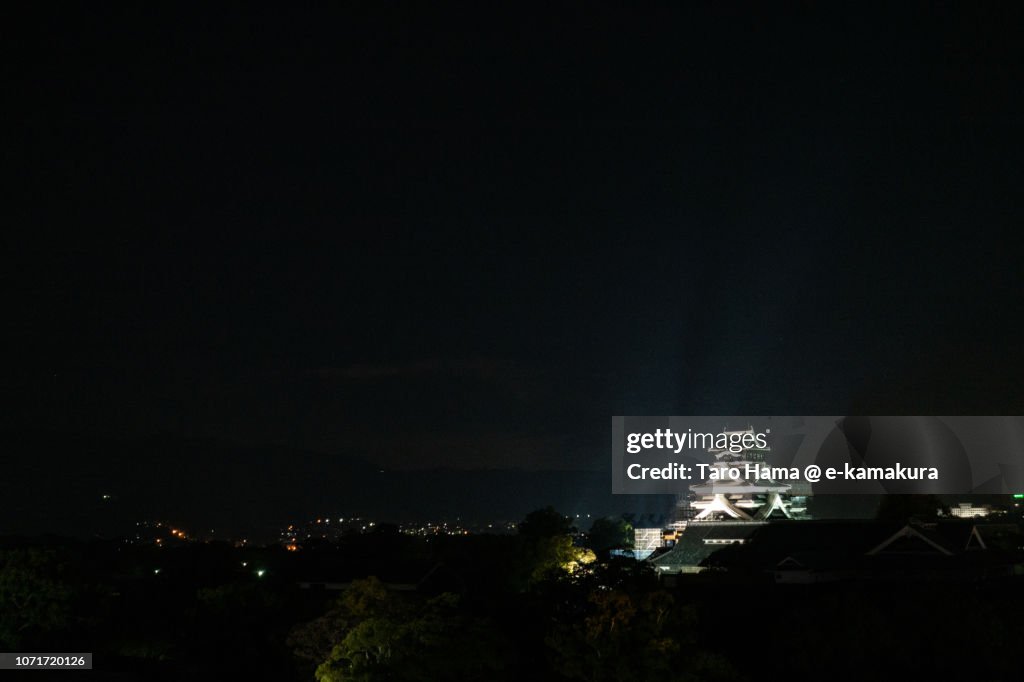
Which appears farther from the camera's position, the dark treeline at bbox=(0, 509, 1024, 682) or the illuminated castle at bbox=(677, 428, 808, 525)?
the illuminated castle at bbox=(677, 428, 808, 525)

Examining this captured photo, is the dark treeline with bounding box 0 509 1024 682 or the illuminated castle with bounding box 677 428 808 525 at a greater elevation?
the illuminated castle with bounding box 677 428 808 525

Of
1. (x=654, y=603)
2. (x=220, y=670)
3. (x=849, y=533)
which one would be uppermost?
(x=849, y=533)

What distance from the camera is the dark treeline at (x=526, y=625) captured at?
21434 mm

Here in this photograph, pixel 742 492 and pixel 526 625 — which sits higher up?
pixel 742 492

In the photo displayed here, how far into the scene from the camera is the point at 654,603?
2108 cm

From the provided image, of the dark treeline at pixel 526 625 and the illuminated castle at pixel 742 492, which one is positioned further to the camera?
the illuminated castle at pixel 742 492

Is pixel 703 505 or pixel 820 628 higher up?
pixel 703 505

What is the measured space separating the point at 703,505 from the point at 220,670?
32.6 metres

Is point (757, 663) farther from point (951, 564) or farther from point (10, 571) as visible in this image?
point (10, 571)

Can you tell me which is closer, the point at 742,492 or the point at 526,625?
the point at 526,625

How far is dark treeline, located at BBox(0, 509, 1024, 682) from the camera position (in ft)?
70.3

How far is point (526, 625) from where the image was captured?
25844mm

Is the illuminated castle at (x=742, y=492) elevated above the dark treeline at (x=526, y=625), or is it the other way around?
the illuminated castle at (x=742, y=492)

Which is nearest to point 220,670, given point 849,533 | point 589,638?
point 589,638
